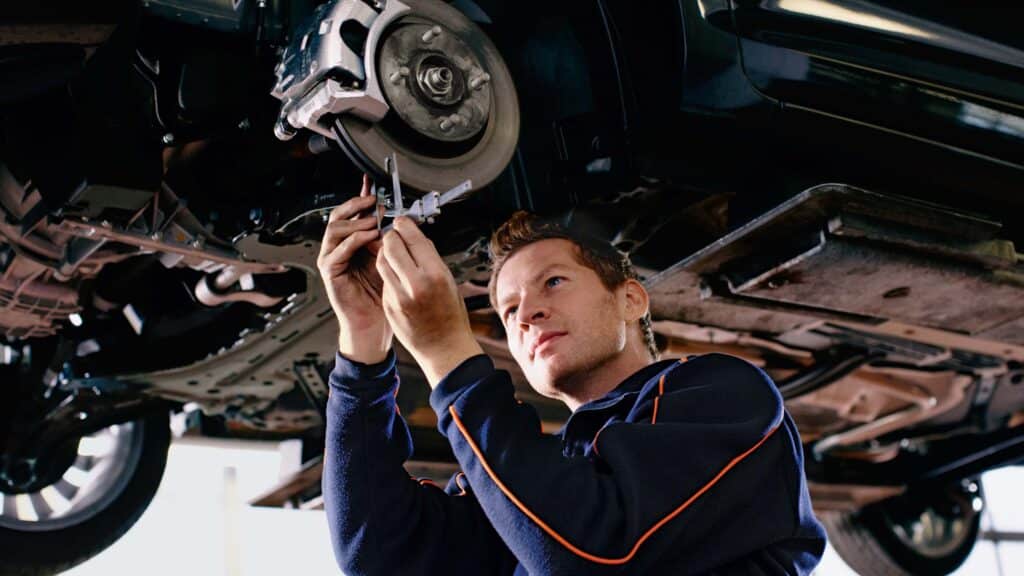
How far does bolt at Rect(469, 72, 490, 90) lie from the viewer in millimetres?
1579

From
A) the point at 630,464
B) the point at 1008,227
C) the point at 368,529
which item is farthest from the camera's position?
the point at 1008,227

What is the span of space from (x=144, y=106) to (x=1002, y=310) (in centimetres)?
154

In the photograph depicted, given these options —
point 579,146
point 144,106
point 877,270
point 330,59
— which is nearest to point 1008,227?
point 877,270

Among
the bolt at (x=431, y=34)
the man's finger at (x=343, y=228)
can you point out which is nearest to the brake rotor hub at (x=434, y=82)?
the bolt at (x=431, y=34)

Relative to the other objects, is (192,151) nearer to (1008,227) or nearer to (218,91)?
(218,91)

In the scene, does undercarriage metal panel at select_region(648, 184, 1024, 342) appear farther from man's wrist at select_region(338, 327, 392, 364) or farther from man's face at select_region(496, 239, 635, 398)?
man's wrist at select_region(338, 327, 392, 364)

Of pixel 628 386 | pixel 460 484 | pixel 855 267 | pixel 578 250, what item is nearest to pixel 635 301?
pixel 578 250

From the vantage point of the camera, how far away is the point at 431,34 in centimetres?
154

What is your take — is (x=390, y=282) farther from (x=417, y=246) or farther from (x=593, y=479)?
(x=593, y=479)

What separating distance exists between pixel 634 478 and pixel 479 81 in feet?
2.23

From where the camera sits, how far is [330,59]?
144 centimetres

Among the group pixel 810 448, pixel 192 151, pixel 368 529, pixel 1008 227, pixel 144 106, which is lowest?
pixel 810 448

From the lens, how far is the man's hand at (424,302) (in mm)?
1161

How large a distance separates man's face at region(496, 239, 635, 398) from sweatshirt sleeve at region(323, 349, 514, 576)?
162 millimetres
